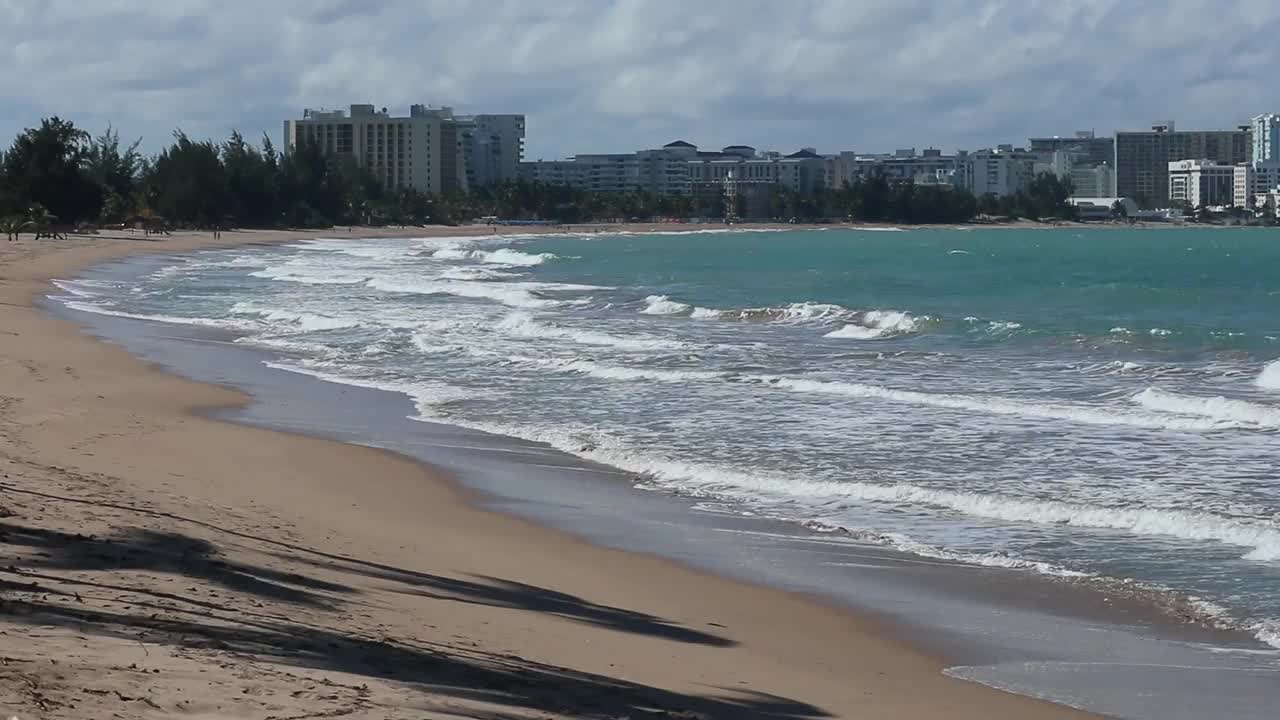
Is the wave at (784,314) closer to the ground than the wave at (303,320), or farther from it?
closer to the ground

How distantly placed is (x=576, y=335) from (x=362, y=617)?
24.0 metres

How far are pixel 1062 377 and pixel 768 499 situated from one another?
467 inches

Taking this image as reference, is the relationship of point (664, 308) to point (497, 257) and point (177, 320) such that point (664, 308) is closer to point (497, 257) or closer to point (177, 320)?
point (177, 320)

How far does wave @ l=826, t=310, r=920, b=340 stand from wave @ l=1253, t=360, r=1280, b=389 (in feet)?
31.0

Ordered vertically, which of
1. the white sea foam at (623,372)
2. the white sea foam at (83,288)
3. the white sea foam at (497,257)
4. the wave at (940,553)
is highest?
the white sea foam at (497,257)

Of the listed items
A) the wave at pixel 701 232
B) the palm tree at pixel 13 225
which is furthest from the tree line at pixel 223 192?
the wave at pixel 701 232

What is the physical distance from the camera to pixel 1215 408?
19.4m

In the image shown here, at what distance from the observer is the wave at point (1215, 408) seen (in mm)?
18511

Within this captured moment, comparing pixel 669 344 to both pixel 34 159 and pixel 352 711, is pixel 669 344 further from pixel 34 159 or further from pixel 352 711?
pixel 34 159

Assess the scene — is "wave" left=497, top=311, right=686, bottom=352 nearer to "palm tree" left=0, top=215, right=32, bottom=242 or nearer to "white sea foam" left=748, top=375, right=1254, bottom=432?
"white sea foam" left=748, top=375, right=1254, bottom=432

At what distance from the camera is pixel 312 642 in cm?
699

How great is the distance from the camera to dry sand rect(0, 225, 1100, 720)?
6.04m

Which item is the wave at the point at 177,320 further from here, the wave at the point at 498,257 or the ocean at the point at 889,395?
the wave at the point at 498,257

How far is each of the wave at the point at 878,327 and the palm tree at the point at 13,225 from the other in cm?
5265
